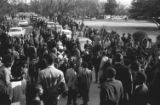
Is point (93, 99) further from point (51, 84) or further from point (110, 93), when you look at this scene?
point (110, 93)

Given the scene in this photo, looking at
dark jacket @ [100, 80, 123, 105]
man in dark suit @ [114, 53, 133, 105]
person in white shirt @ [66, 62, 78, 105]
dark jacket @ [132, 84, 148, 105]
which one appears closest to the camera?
dark jacket @ [100, 80, 123, 105]

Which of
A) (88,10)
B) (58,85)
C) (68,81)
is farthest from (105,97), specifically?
(88,10)

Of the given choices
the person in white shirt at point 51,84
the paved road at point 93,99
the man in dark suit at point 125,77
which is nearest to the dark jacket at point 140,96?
the man in dark suit at point 125,77

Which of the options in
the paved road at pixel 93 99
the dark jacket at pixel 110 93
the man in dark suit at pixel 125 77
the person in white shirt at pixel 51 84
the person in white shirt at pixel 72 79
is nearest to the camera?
the dark jacket at pixel 110 93

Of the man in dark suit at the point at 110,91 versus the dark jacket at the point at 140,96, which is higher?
the man in dark suit at the point at 110,91

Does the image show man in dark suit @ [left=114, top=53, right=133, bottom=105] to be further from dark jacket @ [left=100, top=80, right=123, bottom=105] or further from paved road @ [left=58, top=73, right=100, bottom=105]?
paved road @ [left=58, top=73, right=100, bottom=105]

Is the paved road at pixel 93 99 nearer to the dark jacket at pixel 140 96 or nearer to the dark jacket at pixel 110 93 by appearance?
the dark jacket at pixel 140 96

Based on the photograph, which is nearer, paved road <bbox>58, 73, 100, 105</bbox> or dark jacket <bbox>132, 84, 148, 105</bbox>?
dark jacket <bbox>132, 84, 148, 105</bbox>

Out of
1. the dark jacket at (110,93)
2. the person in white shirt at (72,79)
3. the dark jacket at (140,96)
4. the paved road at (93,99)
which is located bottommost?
the paved road at (93,99)

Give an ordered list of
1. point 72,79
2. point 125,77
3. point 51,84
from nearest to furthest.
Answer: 1. point 51,84
2. point 125,77
3. point 72,79

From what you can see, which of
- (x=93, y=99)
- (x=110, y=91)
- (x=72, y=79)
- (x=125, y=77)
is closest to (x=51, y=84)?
(x=110, y=91)

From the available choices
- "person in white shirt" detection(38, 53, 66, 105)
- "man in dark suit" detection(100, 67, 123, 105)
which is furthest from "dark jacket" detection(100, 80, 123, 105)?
"person in white shirt" detection(38, 53, 66, 105)

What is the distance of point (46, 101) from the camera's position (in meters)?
7.32

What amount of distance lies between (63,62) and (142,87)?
16.6 feet
